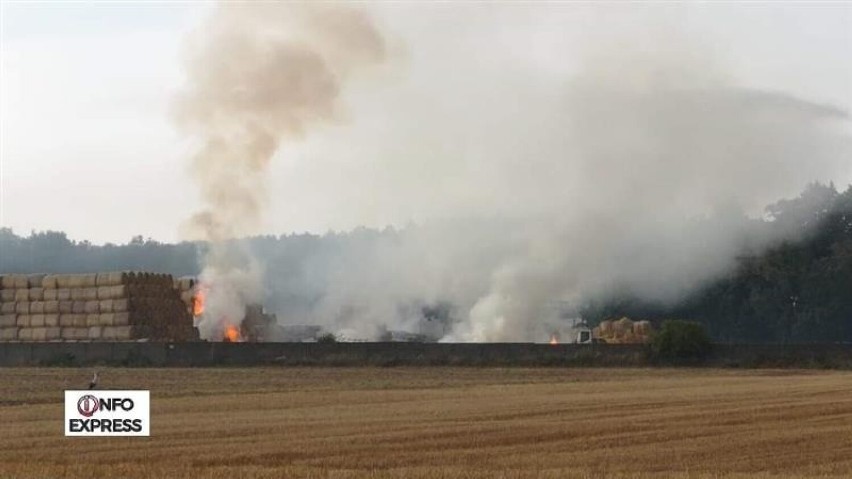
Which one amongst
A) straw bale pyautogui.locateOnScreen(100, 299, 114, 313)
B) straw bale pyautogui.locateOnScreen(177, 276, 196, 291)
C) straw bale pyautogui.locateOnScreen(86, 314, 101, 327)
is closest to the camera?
straw bale pyautogui.locateOnScreen(100, 299, 114, 313)

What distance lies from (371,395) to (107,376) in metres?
12.9

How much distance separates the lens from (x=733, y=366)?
2630 inches

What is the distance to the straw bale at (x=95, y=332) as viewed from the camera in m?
72.6

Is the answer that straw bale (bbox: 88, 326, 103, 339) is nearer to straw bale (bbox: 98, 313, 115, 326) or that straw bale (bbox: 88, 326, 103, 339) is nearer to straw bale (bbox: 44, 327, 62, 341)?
straw bale (bbox: 98, 313, 115, 326)

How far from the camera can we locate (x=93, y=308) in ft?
240

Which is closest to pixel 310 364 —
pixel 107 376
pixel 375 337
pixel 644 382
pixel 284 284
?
pixel 107 376

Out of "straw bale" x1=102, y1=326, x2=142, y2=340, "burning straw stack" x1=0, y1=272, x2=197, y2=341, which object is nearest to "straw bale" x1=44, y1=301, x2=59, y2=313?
"burning straw stack" x1=0, y1=272, x2=197, y2=341

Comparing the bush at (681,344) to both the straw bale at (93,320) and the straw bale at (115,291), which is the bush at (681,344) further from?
the straw bale at (93,320)

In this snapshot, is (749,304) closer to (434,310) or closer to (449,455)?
(434,310)

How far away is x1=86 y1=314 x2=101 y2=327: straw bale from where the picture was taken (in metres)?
72.8

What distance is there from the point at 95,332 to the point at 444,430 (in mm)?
42657

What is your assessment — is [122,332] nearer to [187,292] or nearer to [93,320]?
[93,320]

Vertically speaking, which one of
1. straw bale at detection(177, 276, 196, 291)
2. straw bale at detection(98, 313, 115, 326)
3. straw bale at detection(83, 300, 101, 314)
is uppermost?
straw bale at detection(177, 276, 196, 291)

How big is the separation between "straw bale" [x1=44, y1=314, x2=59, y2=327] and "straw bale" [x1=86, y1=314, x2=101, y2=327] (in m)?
2.12
